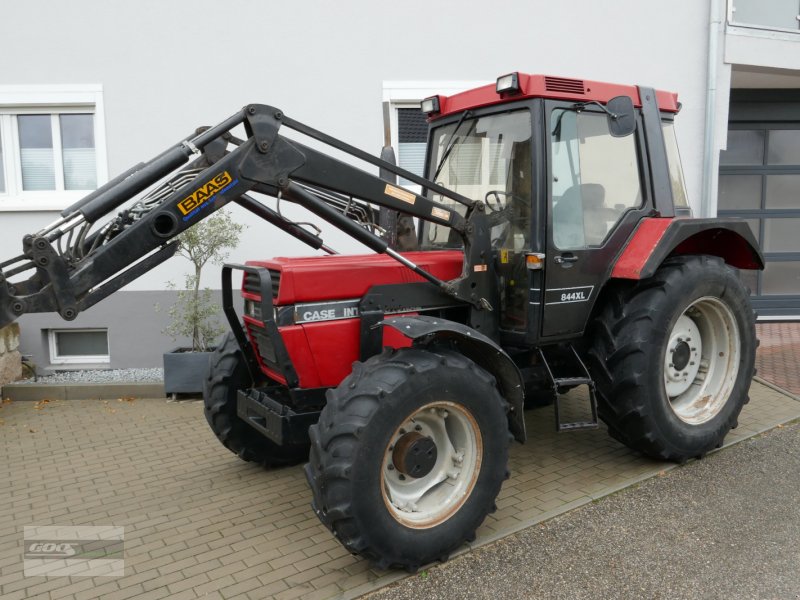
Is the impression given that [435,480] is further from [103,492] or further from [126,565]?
[103,492]

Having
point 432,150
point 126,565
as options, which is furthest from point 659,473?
point 126,565

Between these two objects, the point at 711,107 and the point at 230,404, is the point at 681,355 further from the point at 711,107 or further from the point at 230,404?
the point at 711,107

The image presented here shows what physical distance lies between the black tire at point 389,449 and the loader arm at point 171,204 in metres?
0.68

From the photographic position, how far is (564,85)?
3.78 metres

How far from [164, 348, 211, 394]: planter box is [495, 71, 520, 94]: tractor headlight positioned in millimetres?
3901

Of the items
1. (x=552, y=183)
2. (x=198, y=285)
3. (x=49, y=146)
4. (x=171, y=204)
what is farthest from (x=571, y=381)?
(x=49, y=146)

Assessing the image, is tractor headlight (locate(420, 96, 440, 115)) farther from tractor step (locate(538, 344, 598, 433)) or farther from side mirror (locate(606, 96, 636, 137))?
tractor step (locate(538, 344, 598, 433))

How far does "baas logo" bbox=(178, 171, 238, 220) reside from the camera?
2.94 meters

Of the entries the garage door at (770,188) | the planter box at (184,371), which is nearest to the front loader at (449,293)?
the planter box at (184,371)

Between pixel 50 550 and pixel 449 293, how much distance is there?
258cm

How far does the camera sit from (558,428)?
3.86m

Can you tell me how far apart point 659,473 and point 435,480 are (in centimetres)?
169

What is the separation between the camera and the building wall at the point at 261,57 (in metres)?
6.76

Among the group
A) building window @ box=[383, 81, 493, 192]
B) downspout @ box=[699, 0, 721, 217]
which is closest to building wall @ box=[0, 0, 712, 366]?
building window @ box=[383, 81, 493, 192]
